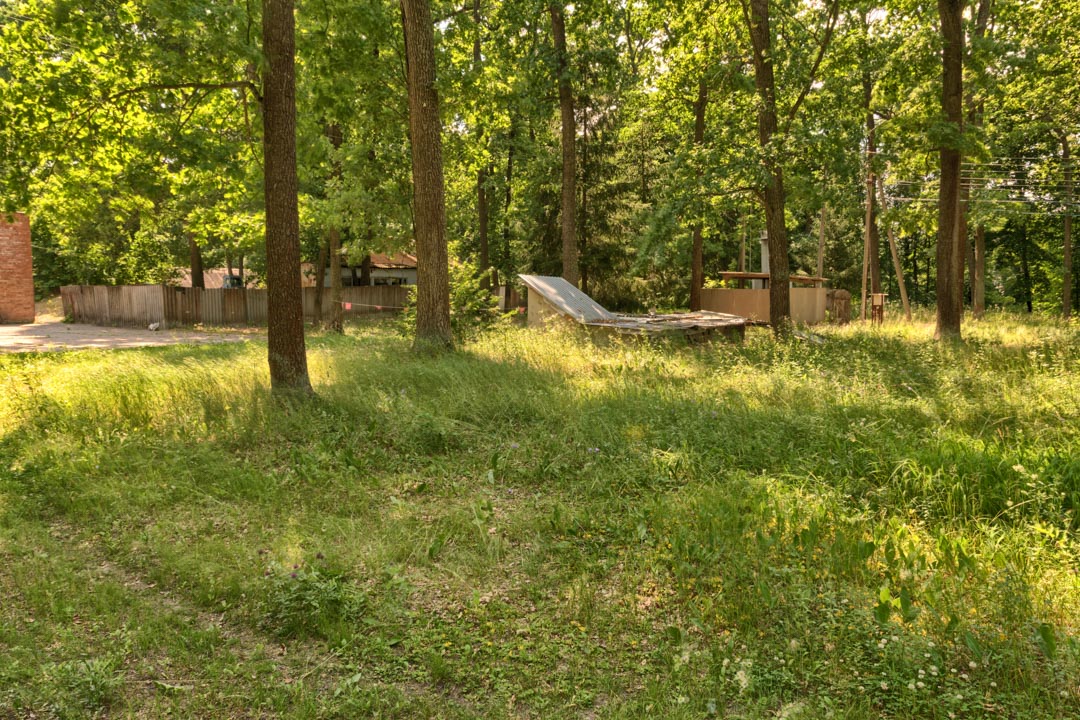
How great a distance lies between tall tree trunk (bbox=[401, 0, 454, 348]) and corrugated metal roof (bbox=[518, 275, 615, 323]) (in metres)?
4.10

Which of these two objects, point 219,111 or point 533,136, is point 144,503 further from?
point 533,136

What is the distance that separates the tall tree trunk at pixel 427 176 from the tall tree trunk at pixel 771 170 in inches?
297

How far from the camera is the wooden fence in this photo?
2562 cm

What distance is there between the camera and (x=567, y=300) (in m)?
15.6

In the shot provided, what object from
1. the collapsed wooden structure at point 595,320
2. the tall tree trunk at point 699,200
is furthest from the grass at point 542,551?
the tall tree trunk at point 699,200

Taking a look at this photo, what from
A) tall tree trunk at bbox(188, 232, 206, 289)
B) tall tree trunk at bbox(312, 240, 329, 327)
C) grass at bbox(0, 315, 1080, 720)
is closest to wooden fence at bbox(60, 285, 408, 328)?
tall tree trunk at bbox(312, 240, 329, 327)

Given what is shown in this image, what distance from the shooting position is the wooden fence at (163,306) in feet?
84.1

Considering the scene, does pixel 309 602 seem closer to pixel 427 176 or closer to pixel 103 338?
pixel 427 176

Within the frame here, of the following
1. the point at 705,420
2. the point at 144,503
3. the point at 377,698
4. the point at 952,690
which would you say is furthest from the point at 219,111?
the point at 952,690

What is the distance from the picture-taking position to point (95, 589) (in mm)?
3791

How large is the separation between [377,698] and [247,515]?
2591 millimetres

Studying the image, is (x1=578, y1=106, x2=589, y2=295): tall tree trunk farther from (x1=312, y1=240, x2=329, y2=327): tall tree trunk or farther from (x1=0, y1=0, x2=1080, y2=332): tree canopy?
(x1=312, y1=240, x2=329, y2=327): tall tree trunk

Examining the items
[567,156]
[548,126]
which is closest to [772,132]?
[567,156]

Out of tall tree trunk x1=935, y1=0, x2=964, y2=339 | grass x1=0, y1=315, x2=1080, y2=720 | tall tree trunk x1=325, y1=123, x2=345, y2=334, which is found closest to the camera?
grass x1=0, y1=315, x2=1080, y2=720
